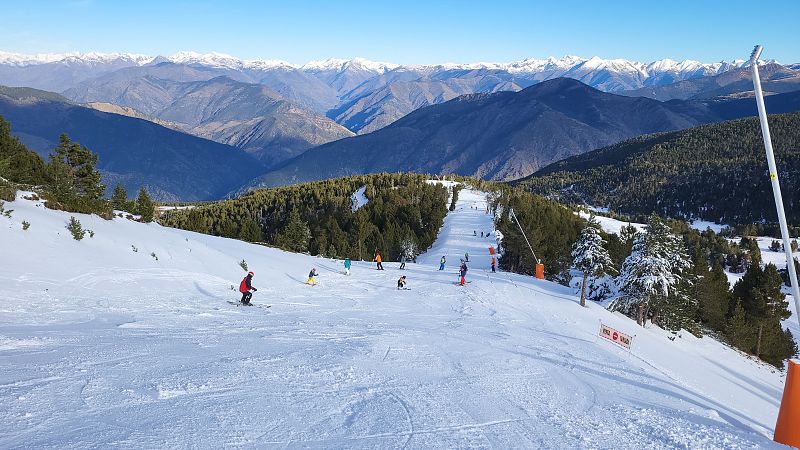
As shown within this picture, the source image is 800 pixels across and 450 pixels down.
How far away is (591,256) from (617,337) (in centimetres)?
1270

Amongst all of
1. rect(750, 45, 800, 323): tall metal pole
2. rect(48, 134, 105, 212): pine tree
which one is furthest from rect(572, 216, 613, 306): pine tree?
rect(48, 134, 105, 212): pine tree

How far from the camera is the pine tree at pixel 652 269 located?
3238 cm

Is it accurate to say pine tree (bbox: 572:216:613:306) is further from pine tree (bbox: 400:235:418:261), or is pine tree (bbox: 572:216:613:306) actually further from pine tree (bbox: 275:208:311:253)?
pine tree (bbox: 275:208:311:253)

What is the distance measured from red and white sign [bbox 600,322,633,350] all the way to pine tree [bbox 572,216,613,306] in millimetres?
11027

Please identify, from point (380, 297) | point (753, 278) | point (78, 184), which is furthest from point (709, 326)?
point (78, 184)

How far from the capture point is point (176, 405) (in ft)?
25.0

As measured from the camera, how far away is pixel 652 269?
107ft

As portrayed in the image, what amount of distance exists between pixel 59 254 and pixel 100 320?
7904mm

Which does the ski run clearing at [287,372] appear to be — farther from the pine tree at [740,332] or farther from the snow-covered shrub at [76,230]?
the pine tree at [740,332]

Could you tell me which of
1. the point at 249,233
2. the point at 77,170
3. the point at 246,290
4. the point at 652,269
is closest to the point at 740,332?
the point at 652,269

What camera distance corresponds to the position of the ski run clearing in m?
7.14

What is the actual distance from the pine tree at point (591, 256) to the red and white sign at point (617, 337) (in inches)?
434

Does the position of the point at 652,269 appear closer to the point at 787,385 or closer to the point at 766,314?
the point at 766,314

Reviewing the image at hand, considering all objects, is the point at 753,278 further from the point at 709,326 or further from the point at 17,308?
the point at 17,308
